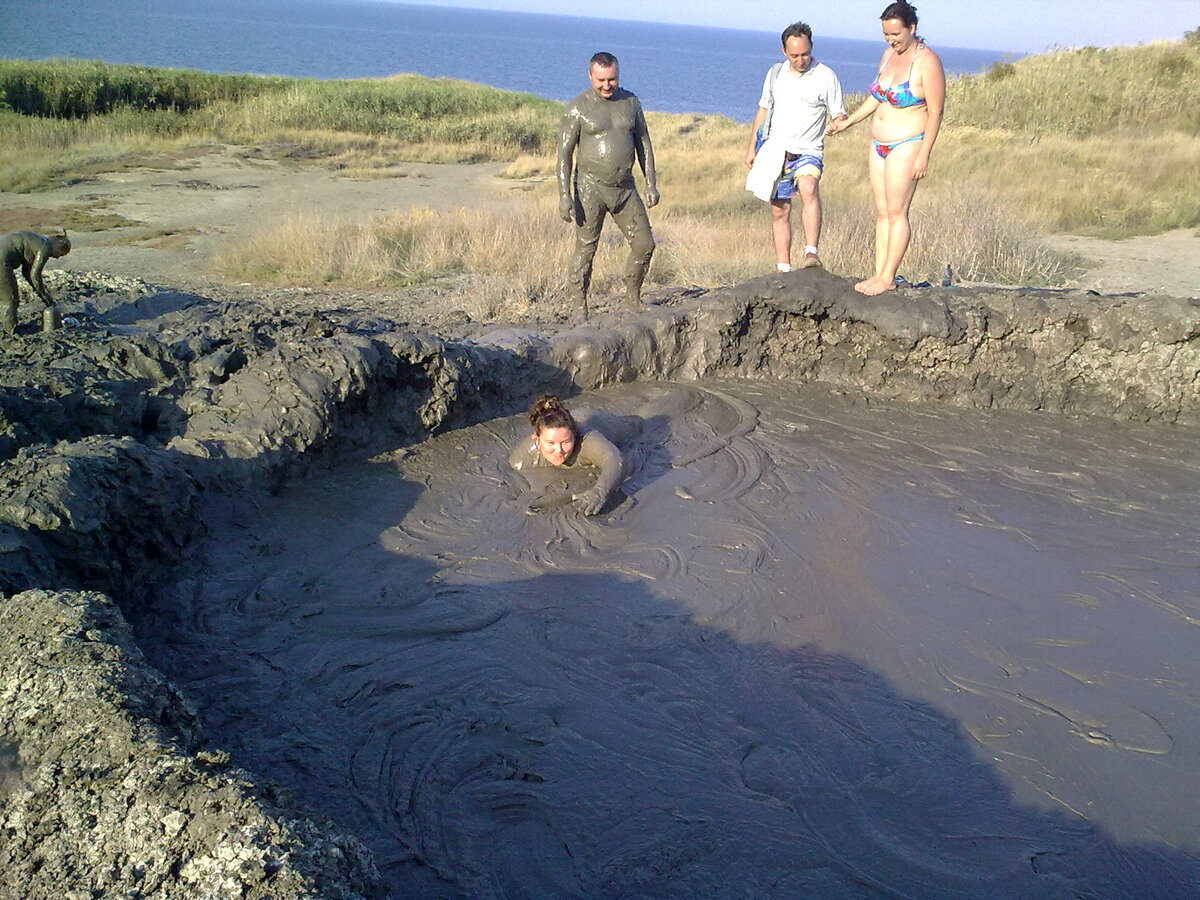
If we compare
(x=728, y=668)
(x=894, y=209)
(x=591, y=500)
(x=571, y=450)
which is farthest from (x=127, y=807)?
(x=894, y=209)

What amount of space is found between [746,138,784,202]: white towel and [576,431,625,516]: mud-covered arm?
245 centimetres

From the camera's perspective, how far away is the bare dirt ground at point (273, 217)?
9594 mm

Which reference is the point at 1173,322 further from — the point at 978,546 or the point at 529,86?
the point at 529,86

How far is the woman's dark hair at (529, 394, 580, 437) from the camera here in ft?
17.0

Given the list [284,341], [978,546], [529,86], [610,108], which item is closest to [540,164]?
[610,108]

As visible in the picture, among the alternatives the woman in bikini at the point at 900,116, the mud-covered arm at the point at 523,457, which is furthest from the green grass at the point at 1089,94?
the mud-covered arm at the point at 523,457

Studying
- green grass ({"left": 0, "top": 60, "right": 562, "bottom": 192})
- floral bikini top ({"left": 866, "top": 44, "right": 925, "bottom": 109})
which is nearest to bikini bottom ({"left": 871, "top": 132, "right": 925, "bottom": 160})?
floral bikini top ({"left": 866, "top": 44, "right": 925, "bottom": 109})

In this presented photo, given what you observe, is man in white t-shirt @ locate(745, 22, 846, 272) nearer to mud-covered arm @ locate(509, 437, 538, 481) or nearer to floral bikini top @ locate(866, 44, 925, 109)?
floral bikini top @ locate(866, 44, 925, 109)

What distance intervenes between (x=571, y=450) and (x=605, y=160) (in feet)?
8.61

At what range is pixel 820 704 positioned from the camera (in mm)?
3674

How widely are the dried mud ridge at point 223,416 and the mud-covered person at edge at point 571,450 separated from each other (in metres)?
0.71

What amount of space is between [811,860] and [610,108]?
5537 millimetres

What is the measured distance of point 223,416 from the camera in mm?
5102

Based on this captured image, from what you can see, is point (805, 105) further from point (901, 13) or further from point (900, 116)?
point (901, 13)
